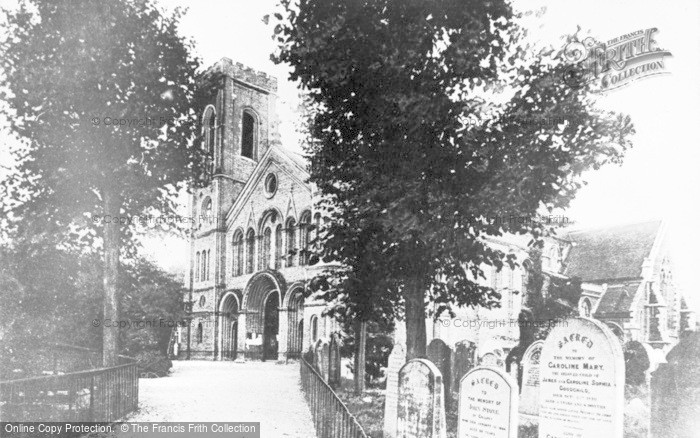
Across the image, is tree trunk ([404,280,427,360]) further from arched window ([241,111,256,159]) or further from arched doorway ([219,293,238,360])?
arched window ([241,111,256,159])

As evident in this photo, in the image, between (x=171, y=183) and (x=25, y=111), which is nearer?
(x=25, y=111)

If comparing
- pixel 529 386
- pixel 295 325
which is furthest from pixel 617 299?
pixel 529 386

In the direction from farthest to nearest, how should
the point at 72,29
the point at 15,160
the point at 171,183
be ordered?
the point at 171,183 < the point at 15,160 < the point at 72,29

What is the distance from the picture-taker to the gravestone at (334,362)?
673 inches

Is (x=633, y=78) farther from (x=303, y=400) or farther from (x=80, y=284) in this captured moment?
(x=80, y=284)

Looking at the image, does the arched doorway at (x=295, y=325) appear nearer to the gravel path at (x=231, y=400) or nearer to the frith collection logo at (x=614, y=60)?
the gravel path at (x=231, y=400)

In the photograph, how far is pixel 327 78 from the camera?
Answer: 382 inches

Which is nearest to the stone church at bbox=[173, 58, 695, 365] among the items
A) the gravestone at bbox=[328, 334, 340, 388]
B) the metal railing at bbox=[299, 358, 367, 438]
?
the gravestone at bbox=[328, 334, 340, 388]

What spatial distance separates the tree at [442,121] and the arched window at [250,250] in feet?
64.4

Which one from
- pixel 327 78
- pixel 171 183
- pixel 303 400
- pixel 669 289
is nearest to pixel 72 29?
pixel 171 183

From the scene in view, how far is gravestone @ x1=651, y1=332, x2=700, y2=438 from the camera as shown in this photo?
7977 mm

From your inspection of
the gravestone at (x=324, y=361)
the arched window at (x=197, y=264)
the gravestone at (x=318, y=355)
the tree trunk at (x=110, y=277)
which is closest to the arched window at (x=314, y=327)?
the gravestone at (x=318, y=355)

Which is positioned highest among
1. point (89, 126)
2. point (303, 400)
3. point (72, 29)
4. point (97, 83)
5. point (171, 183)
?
point (72, 29)

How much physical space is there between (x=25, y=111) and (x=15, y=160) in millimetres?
1239
